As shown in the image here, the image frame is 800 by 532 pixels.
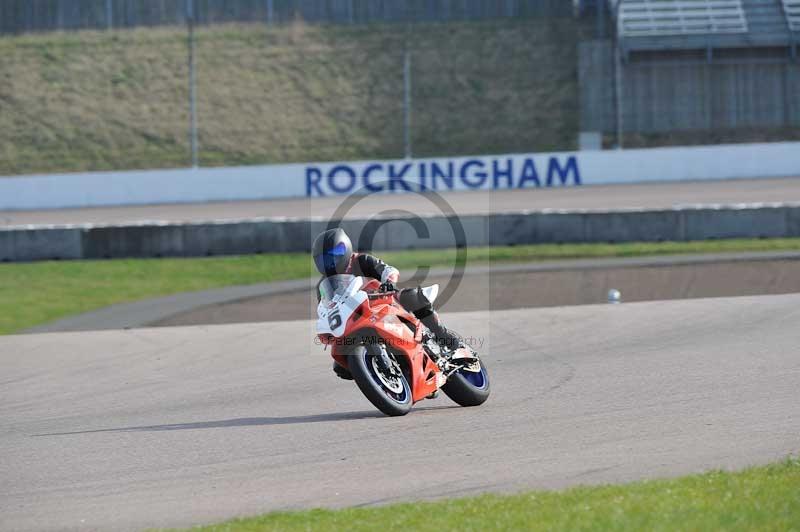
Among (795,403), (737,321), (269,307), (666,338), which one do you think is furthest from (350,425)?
(269,307)

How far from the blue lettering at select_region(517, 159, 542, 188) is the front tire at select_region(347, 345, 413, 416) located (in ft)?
83.8

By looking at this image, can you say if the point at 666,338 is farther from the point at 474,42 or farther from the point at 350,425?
the point at 474,42

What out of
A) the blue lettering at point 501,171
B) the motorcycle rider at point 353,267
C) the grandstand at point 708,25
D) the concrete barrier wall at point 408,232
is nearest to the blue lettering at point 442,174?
the blue lettering at point 501,171

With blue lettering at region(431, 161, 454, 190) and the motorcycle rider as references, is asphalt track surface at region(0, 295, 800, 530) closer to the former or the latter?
the motorcycle rider

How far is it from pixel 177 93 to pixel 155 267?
64.2 feet

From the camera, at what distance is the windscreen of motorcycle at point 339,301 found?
8.20 metres

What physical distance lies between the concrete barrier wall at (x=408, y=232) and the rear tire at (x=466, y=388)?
12.7m

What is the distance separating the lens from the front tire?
8117 millimetres

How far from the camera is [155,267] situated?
2239 centimetres

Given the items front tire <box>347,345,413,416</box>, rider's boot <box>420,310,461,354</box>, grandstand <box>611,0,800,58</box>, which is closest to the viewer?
front tire <box>347,345,413,416</box>

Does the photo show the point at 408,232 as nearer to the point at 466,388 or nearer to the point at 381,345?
the point at 466,388

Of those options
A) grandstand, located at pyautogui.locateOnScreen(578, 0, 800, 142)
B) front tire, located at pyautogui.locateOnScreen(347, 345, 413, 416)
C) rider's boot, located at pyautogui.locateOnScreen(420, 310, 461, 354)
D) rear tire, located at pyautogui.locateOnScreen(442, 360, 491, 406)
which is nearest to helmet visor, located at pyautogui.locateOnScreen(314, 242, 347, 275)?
front tire, located at pyautogui.locateOnScreen(347, 345, 413, 416)

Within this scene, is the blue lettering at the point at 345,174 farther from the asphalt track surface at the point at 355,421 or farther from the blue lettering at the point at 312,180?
the asphalt track surface at the point at 355,421

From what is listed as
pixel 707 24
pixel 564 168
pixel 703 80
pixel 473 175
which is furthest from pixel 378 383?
pixel 707 24
